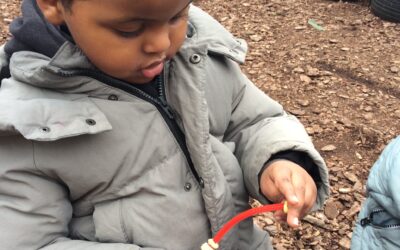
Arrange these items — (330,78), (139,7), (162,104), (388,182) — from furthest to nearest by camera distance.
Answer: (330,78) → (388,182) → (162,104) → (139,7)

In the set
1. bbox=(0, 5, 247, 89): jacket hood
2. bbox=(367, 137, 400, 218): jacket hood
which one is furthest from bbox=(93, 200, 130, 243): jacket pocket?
bbox=(367, 137, 400, 218): jacket hood

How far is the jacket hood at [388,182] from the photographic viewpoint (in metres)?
1.63

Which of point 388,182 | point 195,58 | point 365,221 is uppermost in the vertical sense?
point 195,58

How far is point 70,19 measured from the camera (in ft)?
3.67

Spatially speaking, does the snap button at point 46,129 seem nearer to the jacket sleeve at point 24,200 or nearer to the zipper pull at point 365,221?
the jacket sleeve at point 24,200

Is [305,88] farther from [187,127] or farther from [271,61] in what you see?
[187,127]

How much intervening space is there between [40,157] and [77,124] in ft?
0.40

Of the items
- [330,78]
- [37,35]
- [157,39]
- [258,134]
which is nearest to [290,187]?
[258,134]

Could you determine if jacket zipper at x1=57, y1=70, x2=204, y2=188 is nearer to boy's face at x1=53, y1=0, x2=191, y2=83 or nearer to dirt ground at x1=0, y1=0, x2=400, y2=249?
boy's face at x1=53, y1=0, x2=191, y2=83

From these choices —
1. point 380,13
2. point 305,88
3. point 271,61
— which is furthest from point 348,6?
point 305,88

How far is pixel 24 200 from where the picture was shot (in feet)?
4.00

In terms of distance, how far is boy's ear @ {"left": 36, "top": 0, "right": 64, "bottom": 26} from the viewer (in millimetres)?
1138

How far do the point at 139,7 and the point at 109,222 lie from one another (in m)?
0.60

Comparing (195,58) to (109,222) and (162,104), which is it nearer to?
(162,104)
